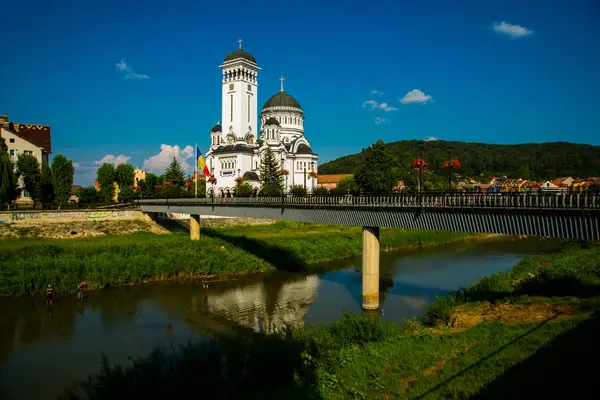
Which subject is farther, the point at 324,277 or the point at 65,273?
the point at 324,277

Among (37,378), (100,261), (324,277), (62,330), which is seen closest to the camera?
(37,378)

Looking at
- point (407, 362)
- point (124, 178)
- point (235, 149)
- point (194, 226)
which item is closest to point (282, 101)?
point (235, 149)

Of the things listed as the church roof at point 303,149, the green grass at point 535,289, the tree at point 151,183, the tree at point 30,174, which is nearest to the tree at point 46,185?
the tree at point 30,174

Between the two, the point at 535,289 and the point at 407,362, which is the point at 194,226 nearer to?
the point at 535,289

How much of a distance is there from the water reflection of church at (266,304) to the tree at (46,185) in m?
45.1

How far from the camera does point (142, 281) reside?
117 feet

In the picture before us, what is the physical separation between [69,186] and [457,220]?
6411 cm

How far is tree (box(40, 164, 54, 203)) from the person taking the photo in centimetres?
6562

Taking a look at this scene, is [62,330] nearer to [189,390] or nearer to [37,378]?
[37,378]

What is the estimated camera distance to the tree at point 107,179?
89.2 meters

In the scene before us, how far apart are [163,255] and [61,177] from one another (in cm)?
3922

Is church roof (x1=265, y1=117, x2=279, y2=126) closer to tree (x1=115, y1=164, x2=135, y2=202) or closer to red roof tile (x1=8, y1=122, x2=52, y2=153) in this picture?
tree (x1=115, y1=164, x2=135, y2=202)

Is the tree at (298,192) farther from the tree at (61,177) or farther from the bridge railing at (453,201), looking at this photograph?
the tree at (61,177)

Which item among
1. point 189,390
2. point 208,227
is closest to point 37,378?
point 189,390
